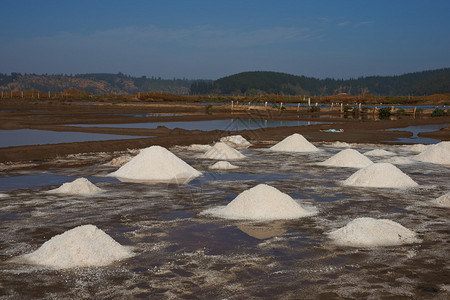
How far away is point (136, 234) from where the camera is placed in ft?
18.3

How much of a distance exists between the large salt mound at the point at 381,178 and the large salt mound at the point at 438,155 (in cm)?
354

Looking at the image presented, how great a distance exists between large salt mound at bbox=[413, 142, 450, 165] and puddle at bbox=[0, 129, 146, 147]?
9.78 metres

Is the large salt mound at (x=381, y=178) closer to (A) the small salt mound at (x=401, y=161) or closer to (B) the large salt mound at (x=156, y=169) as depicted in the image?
(B) the large salt mound at (x=156, y=169)

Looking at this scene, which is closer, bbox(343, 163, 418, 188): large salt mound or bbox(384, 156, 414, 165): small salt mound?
bbox(343, 163, 418, 188): large salt mound

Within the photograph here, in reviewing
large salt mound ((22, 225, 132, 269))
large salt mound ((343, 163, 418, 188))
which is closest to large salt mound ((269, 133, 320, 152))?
large salt mound ((343, 163, 418, 188))

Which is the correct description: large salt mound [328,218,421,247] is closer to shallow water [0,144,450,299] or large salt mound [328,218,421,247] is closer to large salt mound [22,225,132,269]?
shallow water [0,144,450,299]

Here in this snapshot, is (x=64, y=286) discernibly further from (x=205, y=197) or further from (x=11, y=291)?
(x=205, y=197)

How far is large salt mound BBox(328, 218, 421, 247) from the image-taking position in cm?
523

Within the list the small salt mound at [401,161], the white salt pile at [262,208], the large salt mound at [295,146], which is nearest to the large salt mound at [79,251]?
the white salt pile at [262,208]

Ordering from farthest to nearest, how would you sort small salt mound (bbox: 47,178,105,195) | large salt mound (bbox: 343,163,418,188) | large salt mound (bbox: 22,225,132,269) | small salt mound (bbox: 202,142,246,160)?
small salt mound (bbox: 202,142,246,160) → large salt mound (bbox: 343,163,418,188) → small salt mound (bbox: 47,178,105,195) → large salt mound (bbox: 22,225,132,269)

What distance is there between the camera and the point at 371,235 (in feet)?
17.4

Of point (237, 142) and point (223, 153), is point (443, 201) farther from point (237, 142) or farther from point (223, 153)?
point (237, 142)

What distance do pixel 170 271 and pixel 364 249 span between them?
1900 millimetres

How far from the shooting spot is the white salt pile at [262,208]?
6406 mm
